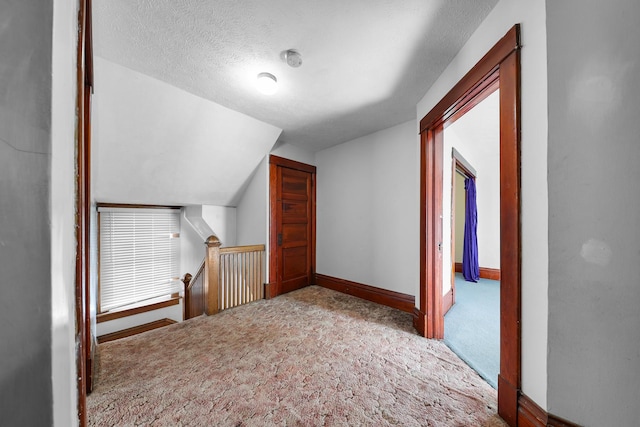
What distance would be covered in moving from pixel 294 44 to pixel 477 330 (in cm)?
312

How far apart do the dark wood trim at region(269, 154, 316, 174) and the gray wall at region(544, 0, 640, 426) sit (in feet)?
9.57

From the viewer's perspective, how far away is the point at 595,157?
36.1 inches

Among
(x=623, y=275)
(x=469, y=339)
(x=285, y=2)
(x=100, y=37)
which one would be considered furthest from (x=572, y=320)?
(x=100, y=37)

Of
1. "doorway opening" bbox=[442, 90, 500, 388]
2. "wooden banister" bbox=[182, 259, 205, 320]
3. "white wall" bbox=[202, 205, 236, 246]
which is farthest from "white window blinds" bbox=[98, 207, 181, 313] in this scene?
"doorway opening" bbox=[442, 90, 500, 388]

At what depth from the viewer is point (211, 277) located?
8.95ft

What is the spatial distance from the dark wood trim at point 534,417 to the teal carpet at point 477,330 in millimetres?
429

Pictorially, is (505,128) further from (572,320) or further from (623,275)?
(572,320)

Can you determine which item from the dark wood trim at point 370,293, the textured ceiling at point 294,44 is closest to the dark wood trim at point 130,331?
the dark wood trim at point 370,293

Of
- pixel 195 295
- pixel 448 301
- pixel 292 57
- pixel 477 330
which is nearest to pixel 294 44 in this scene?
pixel 292 57

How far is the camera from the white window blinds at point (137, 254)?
11.7 feet

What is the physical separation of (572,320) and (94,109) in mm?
3445

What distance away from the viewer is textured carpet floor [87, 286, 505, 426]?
4.39 ft

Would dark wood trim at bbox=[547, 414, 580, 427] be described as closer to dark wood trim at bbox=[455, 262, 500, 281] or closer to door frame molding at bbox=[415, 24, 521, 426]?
door frame molding at bbox=[415, 24, 521, 426]

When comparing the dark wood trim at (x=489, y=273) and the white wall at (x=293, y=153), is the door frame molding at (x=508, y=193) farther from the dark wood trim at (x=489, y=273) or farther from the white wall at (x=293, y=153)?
the dark wood trim at (x=489, y=273)
